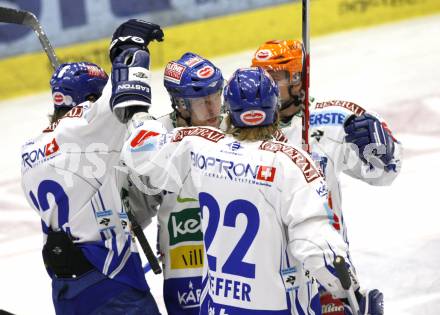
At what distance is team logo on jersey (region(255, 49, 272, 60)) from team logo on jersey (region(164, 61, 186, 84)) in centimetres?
47

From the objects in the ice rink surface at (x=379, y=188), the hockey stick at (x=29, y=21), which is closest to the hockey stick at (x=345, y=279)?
the ice rink surface at (x=379, y=188)

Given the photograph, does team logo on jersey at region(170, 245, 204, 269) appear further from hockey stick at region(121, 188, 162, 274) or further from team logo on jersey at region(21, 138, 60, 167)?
team logo on jersey at region(21, 138, 60, 167)

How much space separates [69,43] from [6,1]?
2.95 feet

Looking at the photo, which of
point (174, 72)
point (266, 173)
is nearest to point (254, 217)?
point (266, 173)

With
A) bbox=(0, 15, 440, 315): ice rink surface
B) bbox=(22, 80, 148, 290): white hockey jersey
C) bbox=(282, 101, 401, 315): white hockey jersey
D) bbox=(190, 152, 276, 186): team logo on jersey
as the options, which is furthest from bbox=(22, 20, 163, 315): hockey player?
bbox=(0, 15, 440, 315): ice rink surface

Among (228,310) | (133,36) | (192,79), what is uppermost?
(133,36)

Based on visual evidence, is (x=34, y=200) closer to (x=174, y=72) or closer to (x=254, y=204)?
(x=174, y=72)

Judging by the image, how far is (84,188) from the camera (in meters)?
4.27

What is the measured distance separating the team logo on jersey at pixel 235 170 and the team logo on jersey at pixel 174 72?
0.57m

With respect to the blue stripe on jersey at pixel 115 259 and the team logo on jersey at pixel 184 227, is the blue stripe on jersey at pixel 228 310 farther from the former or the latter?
the blue stripe on jersey at pixel 115 259

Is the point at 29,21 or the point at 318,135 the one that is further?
the point at 29,21

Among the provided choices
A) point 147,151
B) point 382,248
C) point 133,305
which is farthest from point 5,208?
point 147,151

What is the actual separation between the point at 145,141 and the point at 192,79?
16.6 inches

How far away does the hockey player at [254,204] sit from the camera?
3.44 meters
